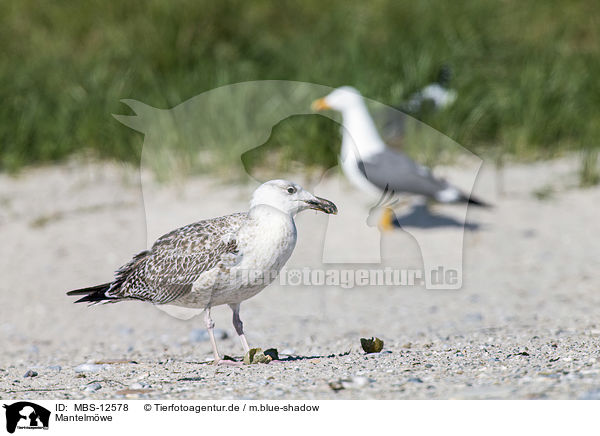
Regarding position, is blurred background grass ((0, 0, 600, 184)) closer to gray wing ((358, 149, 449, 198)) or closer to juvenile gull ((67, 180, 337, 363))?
gray wing ((358, 149, 449, 198))

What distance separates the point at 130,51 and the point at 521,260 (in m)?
4.90

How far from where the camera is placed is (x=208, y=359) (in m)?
3.87

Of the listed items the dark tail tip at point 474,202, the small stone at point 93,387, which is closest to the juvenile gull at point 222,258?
the small stone at point 93,387

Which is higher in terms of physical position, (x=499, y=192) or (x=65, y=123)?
(x=65, y=123)

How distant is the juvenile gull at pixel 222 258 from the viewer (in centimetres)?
297

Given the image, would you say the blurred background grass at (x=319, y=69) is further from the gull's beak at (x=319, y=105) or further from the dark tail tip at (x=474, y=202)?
the dark tail tip at (x=474, y=202)

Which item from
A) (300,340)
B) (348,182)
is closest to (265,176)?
(348,182)

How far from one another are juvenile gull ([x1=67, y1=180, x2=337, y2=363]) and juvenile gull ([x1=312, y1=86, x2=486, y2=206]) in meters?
3.13

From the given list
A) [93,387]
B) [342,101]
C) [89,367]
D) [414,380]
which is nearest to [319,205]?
[414,380]

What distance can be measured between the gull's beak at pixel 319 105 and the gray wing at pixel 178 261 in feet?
10.4

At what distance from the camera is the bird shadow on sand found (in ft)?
22.5

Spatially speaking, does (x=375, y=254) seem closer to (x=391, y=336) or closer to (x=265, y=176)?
(x=265, y=176)

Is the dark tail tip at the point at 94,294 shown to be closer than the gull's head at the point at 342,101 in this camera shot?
Yes
